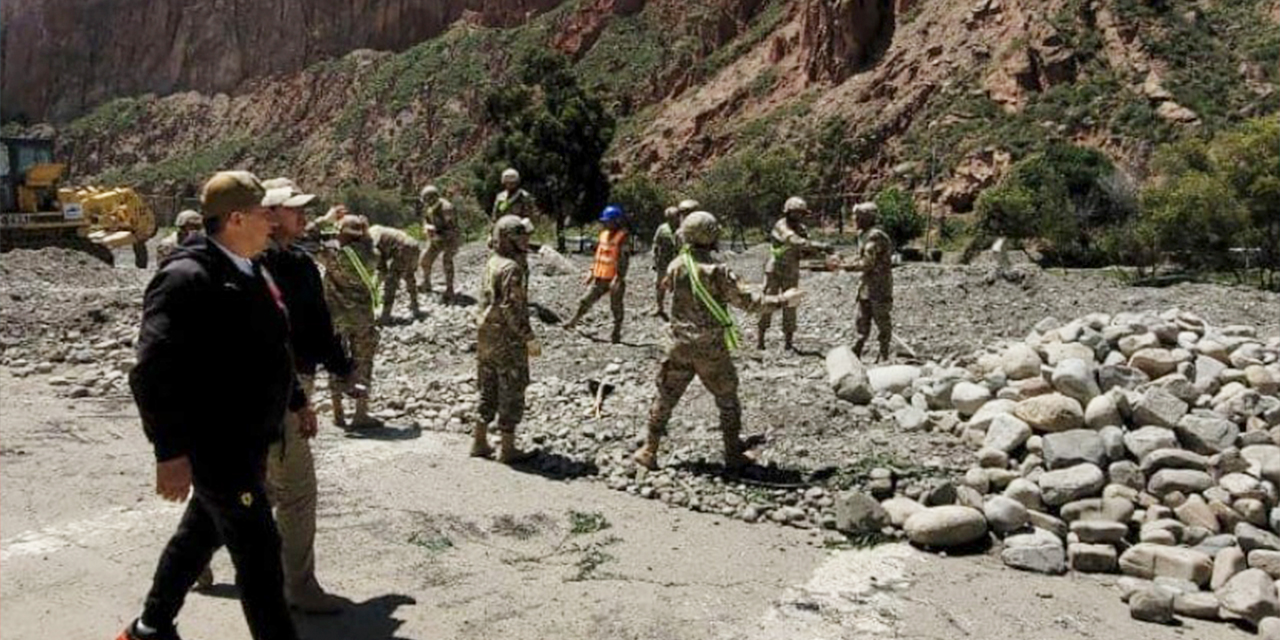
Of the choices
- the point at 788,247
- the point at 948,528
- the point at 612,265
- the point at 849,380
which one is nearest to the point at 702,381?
the point at 948,528

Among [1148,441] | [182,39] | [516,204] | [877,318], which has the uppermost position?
[182,39]

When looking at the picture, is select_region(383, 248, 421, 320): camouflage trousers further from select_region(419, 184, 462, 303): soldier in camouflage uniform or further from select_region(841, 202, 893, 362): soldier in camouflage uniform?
select_region(841, 202, 893, 362): soldier in camouflage uniform

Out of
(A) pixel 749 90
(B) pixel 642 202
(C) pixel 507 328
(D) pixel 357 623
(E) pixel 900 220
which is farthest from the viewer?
(A) pixel 749 90

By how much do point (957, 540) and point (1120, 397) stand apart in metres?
2.00

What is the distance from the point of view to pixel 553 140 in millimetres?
30219

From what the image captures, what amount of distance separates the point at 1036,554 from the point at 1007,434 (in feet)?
4.61

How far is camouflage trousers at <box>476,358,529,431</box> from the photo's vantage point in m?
7.32

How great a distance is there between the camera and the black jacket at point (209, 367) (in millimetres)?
3350

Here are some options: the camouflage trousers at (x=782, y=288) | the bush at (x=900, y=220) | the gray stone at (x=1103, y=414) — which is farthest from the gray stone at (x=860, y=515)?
the bush at (x=900, y=220)

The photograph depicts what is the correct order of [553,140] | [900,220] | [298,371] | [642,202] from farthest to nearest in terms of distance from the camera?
[642,202], [900,220], [553,140], [298,371]

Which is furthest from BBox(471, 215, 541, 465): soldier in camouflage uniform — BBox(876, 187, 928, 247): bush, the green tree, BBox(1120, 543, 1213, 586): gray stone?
BBox(876, 187, 928, 247): bush

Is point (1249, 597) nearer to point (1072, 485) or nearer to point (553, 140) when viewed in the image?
point (1072, 485)

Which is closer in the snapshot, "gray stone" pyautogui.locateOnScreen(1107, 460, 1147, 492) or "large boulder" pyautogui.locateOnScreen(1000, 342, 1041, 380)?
"gray stone" pyautogui.locateOnScreen(1107, 460, 1147, 492)

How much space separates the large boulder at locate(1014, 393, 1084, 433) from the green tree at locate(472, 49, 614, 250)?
22.9 meters
